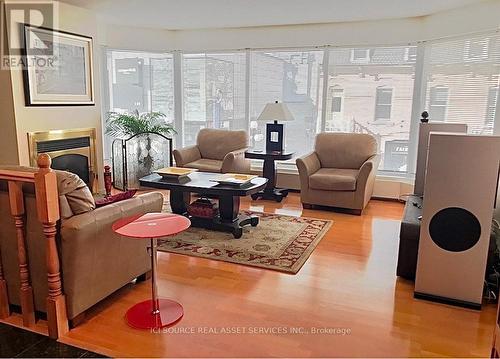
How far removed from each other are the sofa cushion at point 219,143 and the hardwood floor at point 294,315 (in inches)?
101

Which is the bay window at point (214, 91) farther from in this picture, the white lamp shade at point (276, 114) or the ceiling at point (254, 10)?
the white lamp shade at point (276, 114)

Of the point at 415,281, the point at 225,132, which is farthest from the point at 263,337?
the point at 225,132

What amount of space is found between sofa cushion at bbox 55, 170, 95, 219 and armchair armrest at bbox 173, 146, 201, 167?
318 cm

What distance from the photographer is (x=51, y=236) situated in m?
2.22

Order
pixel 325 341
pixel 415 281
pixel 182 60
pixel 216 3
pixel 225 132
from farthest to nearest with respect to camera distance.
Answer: pixel 182 60 < pixel 225 132 < pixel 216 3 < pixel 415 281 < pixel 325 341

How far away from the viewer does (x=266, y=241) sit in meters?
3.89

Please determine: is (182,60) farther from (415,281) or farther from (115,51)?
(415,281)

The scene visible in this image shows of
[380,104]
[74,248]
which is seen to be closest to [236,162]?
[380,104]

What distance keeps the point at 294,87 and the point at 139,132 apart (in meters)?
2.47

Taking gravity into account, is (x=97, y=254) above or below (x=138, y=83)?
below

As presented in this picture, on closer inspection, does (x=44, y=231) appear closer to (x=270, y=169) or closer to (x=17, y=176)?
(x=17, y=176)

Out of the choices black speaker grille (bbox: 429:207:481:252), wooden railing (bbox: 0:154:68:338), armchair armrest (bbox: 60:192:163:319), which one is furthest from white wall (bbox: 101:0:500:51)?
wooden railing (bbox: 0:154:68:338)

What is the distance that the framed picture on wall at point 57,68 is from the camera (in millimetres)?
4363

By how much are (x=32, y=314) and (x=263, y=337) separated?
1446 mm
